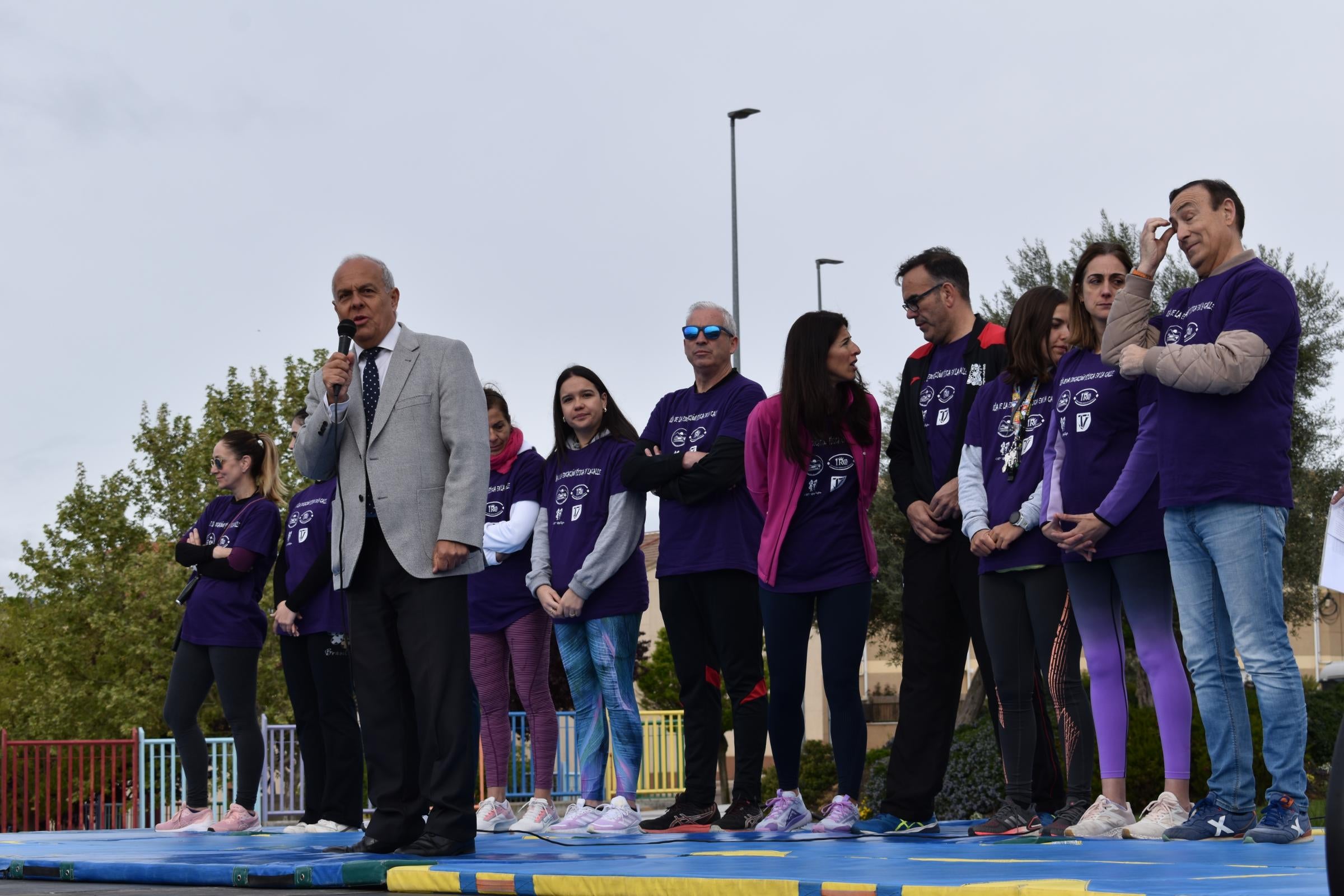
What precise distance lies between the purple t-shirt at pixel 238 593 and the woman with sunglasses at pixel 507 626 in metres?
1.38

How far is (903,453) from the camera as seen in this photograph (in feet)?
Result: 21.1

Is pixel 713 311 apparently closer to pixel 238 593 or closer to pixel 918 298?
pixel 918 298

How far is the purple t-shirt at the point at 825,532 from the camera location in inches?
242

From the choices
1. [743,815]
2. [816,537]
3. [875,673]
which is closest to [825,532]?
[816,537]

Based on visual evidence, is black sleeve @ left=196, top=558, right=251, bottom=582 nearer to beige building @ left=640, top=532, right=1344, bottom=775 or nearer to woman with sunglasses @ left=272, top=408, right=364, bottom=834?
woman with sunglasses @ left=272, top=408, right=364, bottom=834

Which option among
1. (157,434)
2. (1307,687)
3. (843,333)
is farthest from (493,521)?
(1307,687)

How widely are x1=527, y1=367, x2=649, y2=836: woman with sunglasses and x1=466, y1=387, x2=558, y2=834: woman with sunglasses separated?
15cm

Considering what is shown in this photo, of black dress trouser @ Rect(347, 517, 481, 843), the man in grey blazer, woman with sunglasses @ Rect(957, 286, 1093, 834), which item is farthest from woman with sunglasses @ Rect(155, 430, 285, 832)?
woman with sunglasses @ Rect(957, 286, 1093, 834)

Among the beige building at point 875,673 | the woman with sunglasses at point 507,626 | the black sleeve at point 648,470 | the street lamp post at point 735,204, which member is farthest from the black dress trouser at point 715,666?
the beige building at point 875,673

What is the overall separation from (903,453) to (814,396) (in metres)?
0.49

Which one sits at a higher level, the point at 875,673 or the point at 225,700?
the point at 225,700

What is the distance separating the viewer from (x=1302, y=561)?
76.1ft

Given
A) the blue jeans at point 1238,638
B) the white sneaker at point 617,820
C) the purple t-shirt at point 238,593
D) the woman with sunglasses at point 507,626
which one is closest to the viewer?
the blue jeans at point 1238,638

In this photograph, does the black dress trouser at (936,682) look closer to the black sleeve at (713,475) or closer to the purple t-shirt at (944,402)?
the purple t-shirt at (944,402)
